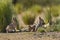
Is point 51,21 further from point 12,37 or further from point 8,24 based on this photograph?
point 12,37

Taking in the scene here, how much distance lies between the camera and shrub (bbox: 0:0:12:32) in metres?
13.9

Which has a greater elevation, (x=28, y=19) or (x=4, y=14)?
(x=4, y=14)

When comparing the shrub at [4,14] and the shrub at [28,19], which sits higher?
the shrub at [4,14]

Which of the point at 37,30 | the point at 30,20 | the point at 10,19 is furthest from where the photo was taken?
the point at 30,20

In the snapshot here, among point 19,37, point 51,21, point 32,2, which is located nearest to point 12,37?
point 19,37

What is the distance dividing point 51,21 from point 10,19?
9.83 feet

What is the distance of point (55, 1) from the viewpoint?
102 feet

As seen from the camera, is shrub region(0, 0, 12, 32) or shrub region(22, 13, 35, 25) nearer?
shrub region(0, 0, 12, 32)

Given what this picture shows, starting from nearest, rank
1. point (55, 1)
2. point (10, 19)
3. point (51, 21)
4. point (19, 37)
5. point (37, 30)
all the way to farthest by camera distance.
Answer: point (19, 37) < point (37, 30) < point (10, 19) < point (51, 21) < point (55, 1)

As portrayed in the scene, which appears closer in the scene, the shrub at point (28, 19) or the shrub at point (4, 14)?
the shrub at point (4, 14)

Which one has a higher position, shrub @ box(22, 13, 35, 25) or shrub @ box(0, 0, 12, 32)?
shrub @ box(0, 0, 12, 32)

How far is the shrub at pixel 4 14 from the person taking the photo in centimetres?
1390

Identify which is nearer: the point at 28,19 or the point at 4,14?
the point at 4,14

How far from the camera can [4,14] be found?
14.3m
